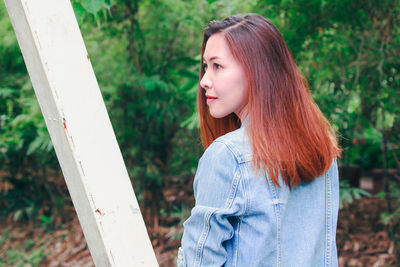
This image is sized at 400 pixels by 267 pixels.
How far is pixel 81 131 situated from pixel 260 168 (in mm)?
512

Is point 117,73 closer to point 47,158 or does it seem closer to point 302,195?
point 47,158

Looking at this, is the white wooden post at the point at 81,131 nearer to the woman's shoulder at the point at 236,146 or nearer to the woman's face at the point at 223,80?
the woman's shoulder at the point at 236,146

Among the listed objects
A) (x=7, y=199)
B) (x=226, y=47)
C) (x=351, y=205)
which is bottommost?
(x=351, y=205)

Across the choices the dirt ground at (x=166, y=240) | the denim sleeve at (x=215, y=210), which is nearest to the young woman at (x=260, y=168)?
the denim sleeve at (x=215, y=210)

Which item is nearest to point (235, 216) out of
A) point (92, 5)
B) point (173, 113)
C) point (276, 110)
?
point (276, 110)

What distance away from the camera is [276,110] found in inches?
50.9

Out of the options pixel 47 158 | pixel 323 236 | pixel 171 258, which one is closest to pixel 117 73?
pixel 47 158

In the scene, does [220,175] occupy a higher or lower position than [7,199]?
higher

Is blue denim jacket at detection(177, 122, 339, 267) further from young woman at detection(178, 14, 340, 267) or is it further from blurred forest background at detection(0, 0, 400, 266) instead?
blurred forest background at detection(0, 0, 400, 266)

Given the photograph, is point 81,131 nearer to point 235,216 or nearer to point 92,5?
point 235,216

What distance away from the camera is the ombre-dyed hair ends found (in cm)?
121

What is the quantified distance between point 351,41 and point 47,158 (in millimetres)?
3876

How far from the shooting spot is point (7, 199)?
18.2 ft

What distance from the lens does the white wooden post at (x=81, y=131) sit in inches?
39.5
